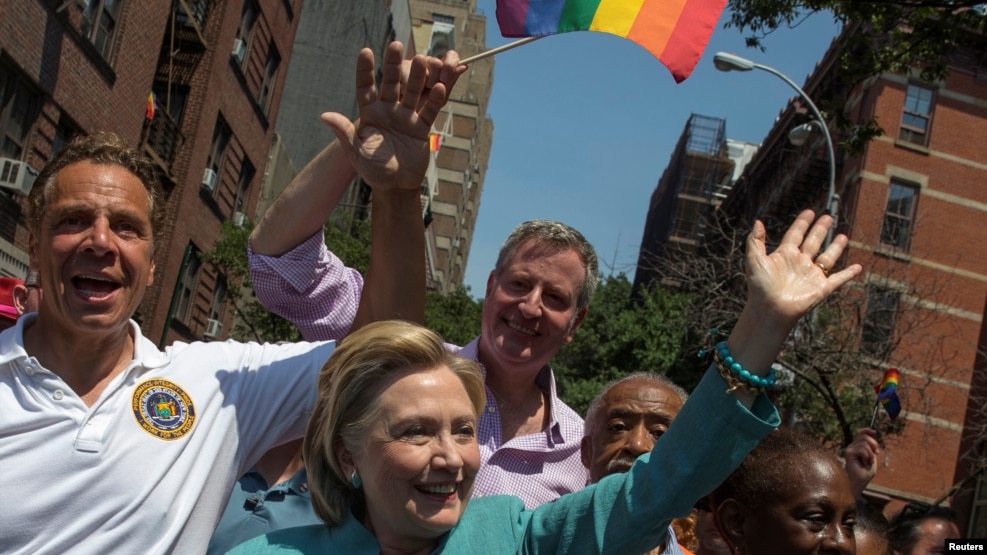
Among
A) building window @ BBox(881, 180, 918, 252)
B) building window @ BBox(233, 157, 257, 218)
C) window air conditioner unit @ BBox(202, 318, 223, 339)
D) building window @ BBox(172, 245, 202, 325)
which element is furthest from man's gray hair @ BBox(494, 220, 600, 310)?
building window @ BBox(881, 180, 918, 252)

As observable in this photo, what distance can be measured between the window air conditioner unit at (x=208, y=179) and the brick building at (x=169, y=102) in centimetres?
4

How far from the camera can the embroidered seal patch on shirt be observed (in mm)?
2887

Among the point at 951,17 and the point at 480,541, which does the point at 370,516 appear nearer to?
the point at 480,541

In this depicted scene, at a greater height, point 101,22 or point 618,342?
point 101,22

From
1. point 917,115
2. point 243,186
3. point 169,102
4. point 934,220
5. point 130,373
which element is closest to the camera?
point 130,373

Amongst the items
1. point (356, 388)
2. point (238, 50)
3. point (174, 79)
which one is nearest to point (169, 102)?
point (174, 79)

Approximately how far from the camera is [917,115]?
96.3ft

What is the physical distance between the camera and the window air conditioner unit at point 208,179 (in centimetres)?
2280

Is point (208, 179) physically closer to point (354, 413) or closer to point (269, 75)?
point (269, 75)

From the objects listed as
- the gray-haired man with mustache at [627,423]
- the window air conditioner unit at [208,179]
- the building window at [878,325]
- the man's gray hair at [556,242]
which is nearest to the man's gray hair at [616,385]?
the gray-haired man with mustache at [627,423]

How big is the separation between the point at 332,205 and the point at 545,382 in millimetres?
1092

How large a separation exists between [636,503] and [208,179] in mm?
21458

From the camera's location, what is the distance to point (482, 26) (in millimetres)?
85500

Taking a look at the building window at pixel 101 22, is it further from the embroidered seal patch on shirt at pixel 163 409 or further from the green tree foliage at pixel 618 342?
the embroidered seal patch on shirt at pixel 163 409
